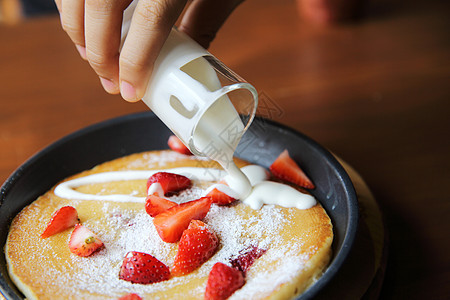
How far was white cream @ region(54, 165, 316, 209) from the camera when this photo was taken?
4.85ft

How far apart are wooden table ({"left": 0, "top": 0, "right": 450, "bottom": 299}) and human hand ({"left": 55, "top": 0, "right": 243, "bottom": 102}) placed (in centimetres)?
87

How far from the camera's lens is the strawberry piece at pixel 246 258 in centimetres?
128

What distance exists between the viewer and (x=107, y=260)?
1328mm

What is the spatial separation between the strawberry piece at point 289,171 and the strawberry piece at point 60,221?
2.13 ft

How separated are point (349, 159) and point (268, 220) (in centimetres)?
60

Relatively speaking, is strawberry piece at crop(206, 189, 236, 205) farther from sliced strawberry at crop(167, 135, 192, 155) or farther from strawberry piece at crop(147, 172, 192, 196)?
sliced strawberry at crop(167, 135, 192, 155)

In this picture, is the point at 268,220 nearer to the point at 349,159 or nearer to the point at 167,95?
the point at 167,95

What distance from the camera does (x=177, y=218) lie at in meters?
1.35

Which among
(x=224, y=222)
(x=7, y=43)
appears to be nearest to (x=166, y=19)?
(x=224, y=222)

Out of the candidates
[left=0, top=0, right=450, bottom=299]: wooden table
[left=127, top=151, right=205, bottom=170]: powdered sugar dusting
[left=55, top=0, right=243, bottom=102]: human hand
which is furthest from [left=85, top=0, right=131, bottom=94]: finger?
[left=0, top=0, right=450, bottom=299]: wooden table

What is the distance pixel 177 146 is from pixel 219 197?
360 mm

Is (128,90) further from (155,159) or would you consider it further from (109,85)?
(155,159)

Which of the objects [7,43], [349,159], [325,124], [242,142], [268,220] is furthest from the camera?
[7,43]

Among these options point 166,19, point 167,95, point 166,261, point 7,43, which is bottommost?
point 7,43
